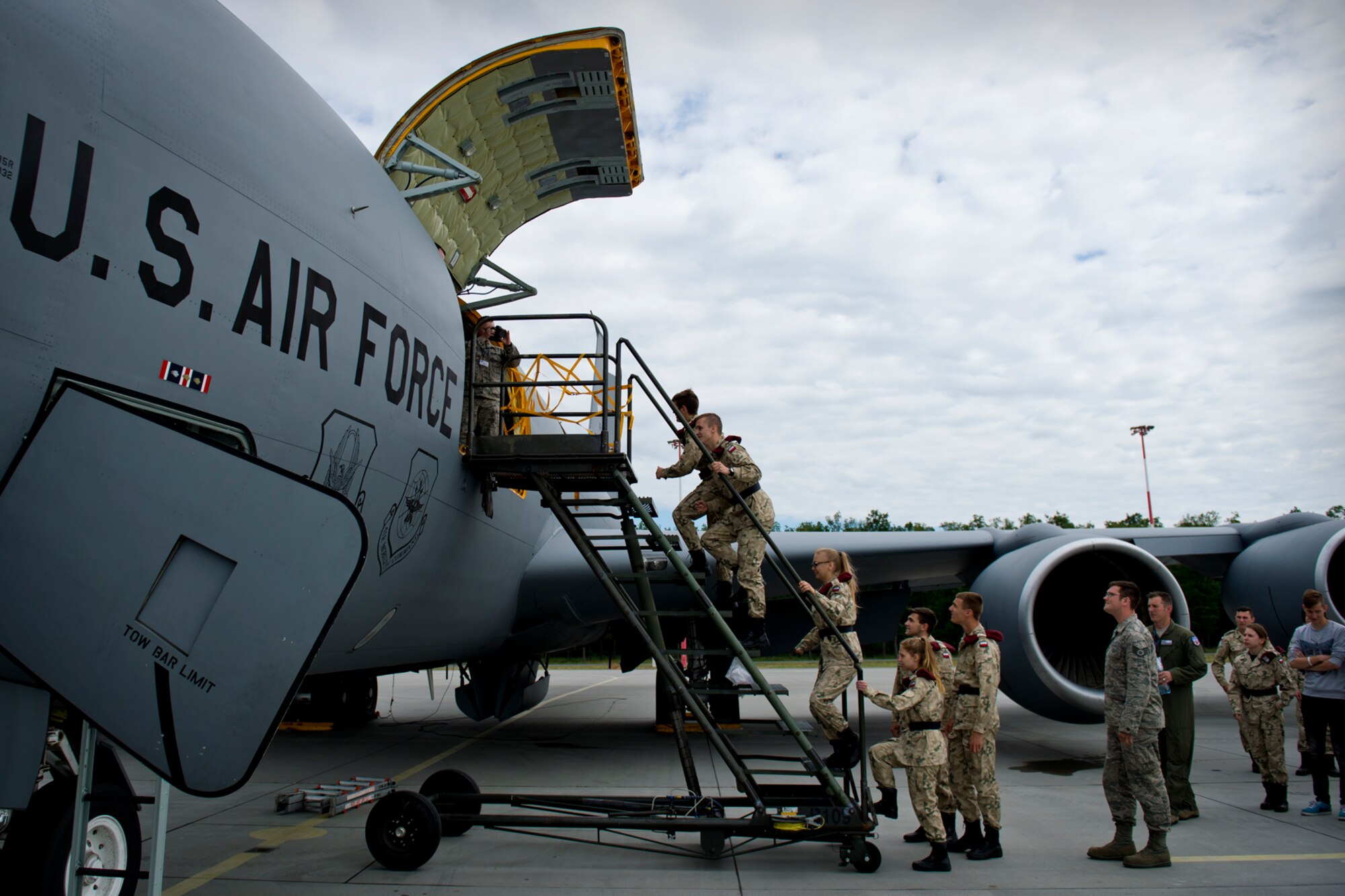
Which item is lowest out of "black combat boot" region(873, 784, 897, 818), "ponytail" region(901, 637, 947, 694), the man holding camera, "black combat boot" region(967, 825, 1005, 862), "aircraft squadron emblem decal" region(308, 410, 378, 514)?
"black combat boot" region(967, 825, 1005, 862)

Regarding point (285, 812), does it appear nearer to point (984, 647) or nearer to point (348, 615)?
point (348, 615)

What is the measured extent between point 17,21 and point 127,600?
186 centimetres

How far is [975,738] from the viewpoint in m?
5.13

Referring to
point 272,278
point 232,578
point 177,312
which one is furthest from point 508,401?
point 232,578

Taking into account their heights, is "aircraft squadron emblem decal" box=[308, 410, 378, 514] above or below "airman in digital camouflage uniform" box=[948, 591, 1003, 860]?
above

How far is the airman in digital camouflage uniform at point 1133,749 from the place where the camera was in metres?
4.93

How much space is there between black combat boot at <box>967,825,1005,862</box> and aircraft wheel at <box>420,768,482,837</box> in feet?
Answer: 10.4

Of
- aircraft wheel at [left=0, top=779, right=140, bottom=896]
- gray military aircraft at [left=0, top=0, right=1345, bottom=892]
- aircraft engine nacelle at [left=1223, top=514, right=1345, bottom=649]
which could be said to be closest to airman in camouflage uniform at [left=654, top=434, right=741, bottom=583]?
gray military aircraft at [left=0, top=0, right=1345, bottom=892]

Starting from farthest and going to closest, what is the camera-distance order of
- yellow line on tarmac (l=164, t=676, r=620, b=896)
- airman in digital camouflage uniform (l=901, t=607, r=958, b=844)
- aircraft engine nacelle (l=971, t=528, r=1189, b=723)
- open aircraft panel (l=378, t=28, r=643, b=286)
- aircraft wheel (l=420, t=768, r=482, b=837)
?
aircraft engine nacelle (l=971, t=528, r=1189, b=723)
open aircraft panel (l=378, t=28, r=643, b=286)
aircraft wheel (l=420, t=768, r=482, b=837)
airman in digital camouflage uniform (l=901, t=607, r=958, b=844)
yellow line on tarmac (l=164, t=676, r=620, b=896)

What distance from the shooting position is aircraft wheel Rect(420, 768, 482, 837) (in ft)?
18.1

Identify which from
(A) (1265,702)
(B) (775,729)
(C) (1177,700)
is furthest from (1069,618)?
(B) (775,729)

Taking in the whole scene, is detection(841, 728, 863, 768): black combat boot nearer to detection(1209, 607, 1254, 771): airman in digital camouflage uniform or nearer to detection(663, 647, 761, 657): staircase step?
detection(663, 647, 761, 657): staircase step

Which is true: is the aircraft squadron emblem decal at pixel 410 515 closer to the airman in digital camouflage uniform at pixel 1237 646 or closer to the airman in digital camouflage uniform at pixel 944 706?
the airman in digital camouflage uniform at pixel 944 706

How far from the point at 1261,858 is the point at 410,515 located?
223 inches
